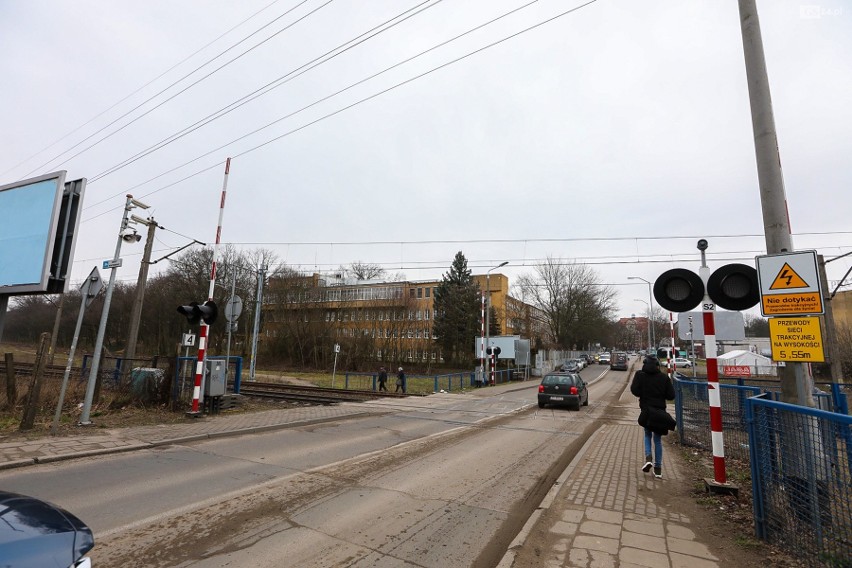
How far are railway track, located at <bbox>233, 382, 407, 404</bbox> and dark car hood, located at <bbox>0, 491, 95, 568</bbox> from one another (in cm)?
1510

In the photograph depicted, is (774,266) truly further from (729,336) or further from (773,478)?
(729,336)

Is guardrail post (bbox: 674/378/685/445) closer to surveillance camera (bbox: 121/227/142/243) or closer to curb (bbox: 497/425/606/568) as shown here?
curb (bbox: 497/425/606/568)

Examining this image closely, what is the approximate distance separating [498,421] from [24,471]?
10.7 meters

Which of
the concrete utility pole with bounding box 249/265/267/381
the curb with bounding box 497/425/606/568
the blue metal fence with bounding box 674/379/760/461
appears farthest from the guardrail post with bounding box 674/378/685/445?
the concrete utility pole with bounding box 249/265/267/381

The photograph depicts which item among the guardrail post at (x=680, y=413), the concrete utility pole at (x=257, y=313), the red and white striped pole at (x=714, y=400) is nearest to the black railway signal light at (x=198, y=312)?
the red and white striped pole at (x=714, y=400)

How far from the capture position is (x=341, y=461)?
7.35 metres

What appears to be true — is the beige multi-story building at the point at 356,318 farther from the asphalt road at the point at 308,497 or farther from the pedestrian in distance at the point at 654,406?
the pedestrian in distance at the point at 654,406

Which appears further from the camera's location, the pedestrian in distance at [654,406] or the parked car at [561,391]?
the parked car at [561,391]

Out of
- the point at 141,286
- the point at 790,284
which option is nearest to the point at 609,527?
the point at 790,284

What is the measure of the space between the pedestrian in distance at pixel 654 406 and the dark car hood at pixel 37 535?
21.6ft

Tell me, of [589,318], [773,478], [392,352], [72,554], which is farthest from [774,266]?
[589,318]

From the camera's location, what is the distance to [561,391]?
16812mm

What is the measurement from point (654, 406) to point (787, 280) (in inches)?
111

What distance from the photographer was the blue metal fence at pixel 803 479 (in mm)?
2988
